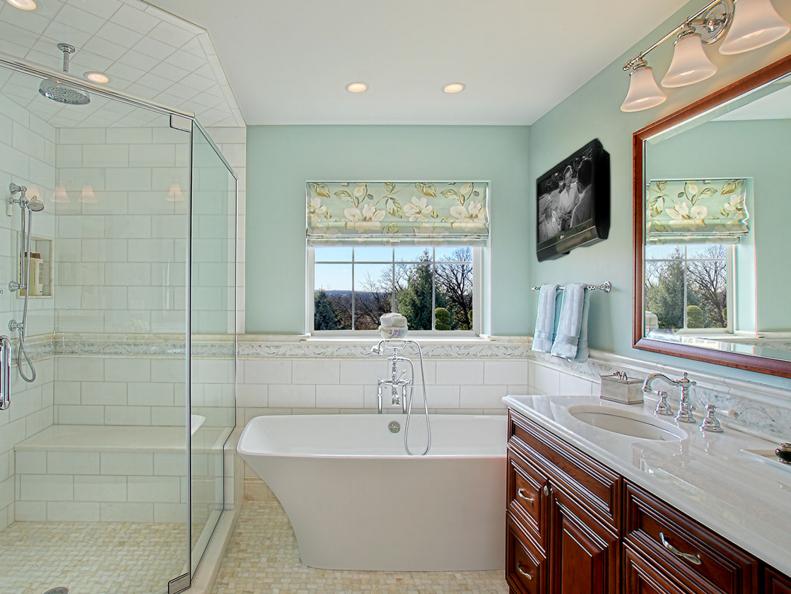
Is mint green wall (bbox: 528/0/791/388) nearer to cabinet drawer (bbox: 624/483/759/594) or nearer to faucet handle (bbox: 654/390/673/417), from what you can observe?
faucet handle (bbox: 654/390/673/417)

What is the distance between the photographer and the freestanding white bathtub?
80.9 inches

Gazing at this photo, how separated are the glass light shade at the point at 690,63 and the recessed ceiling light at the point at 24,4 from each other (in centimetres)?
238

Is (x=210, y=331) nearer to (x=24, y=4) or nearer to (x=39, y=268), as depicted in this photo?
(x=39, y=268)

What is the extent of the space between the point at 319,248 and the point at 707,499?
2.62m

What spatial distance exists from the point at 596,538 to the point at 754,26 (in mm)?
1540

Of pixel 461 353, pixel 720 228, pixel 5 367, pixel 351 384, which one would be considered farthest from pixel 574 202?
pixel 5 367

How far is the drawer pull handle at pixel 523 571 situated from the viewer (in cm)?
173

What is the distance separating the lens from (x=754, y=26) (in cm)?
121

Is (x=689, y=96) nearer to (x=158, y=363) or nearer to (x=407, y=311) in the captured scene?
(x=407, y=311)

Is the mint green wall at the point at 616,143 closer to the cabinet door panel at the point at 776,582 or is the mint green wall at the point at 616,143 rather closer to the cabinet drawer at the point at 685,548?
the cabinet drawer at the point at 685,548

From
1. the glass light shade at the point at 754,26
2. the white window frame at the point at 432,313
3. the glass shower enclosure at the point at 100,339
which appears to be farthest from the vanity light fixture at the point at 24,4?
the glass light shade at the point at 754,26

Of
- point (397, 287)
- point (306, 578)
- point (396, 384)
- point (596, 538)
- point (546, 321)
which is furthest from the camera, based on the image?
point (397, 287)

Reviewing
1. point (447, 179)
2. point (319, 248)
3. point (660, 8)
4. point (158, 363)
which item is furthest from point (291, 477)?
point (660, 8)

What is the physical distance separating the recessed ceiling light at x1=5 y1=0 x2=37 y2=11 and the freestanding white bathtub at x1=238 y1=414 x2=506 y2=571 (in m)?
2.04
